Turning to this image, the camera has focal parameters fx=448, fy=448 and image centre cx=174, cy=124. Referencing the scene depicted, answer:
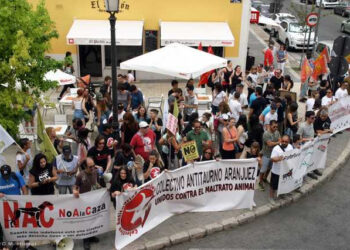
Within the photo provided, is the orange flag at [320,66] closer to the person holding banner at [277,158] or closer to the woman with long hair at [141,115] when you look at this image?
the person holding banner at [277,158]

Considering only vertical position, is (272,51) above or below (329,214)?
above

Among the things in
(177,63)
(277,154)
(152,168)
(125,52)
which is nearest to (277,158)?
(277,154)

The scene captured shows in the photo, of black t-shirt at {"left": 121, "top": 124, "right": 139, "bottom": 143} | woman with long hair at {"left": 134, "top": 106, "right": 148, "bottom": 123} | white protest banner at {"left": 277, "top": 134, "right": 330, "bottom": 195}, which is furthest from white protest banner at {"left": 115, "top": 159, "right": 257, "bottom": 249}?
woman with long hair at {"left": 134, "top": 106, "right": 148, "bottom": 123}

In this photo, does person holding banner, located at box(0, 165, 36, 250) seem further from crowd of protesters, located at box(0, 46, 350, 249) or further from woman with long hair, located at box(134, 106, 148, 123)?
woman with long hair, located at box(134, 106, 148, 123)

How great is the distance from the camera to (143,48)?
19719 millimetres

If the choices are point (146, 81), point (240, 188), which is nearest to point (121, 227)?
point (240, 188)

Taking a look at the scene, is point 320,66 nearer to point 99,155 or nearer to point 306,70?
point 306,70

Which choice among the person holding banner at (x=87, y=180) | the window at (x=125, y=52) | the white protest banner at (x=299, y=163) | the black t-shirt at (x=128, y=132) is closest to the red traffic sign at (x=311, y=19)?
the window at (x=125, y=52)

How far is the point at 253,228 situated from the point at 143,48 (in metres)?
12.3

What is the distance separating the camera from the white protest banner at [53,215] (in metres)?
7.69

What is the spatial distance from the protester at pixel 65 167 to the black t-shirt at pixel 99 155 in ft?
1.53

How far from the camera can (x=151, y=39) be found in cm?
1966

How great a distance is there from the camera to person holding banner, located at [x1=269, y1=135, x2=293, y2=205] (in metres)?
9.27

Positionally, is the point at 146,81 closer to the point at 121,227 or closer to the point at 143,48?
the point at 143,48
